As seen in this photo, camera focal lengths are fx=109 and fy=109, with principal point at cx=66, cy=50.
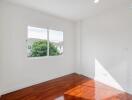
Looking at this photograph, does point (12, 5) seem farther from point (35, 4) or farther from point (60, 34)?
point (60, 34)

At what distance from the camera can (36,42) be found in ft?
12.1

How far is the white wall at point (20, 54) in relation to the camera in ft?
9.50

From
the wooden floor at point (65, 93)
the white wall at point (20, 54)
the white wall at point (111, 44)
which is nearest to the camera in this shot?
the wooden floor at point (65, 93)

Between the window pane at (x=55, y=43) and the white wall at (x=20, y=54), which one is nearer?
the white wall at (x=20, y=54)

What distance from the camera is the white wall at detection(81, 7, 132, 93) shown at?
3.14 metres

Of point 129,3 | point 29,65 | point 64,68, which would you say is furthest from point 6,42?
point 129,3

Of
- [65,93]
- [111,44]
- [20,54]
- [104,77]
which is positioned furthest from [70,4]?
[104,77]

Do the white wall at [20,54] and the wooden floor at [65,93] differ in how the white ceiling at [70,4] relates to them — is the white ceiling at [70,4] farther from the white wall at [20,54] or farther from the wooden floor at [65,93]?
the wooden floor at [65,93]

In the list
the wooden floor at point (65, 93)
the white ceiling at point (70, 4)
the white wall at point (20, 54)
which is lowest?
the wooden floor at point (65, 93)

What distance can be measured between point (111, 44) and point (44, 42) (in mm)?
2293

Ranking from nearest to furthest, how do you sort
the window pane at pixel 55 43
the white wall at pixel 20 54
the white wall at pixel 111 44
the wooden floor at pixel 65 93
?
the wooden floor at pixel 65 93, the white wall at pixel 20 54, the white wall at pixel 111 44, the window pane at pixel 55 43

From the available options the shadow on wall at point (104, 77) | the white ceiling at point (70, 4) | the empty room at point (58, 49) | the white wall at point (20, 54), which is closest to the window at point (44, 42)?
the empty room at point (58, 49)

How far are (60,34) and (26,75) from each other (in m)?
2.08

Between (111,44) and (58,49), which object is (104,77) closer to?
(111,44)
